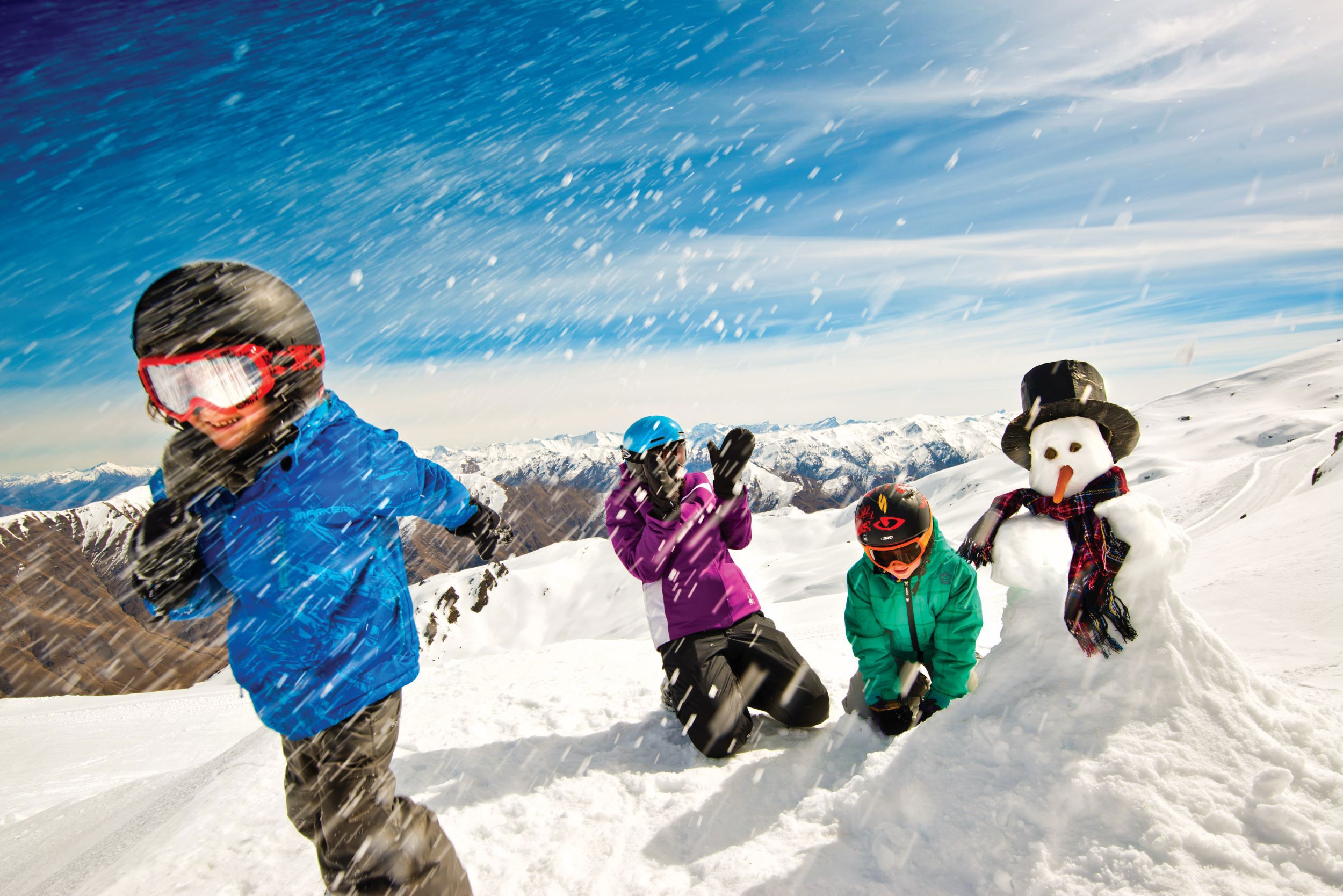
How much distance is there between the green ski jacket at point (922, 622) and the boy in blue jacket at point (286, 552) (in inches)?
88.9

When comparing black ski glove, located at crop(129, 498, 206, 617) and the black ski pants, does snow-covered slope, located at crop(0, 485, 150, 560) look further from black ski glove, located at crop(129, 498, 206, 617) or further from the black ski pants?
black ski glove, located at crop(129, 498, 206, 617)

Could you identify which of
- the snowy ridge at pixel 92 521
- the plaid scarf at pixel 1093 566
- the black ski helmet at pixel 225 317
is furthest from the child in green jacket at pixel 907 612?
the snowy ridge at pixel 92 521

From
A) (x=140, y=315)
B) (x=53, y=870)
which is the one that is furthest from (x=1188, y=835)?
(x=53, y=870)

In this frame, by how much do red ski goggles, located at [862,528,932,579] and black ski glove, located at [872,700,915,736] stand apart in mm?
720

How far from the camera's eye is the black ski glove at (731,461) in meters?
3.63

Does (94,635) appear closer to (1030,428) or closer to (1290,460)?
(1030,428)

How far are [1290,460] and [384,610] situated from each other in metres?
38.4


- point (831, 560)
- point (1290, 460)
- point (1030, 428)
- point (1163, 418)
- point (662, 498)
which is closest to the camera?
point (1030, 428)

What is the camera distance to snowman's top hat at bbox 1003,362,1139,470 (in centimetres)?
265

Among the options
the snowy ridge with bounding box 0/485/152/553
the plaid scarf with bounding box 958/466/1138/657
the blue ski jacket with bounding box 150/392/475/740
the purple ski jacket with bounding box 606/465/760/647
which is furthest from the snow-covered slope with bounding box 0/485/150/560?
the plaid scarf with bounding box 958/466/1138/657

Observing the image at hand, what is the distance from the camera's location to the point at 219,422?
1.88m

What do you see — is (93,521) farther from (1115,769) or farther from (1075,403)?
(1115,769)

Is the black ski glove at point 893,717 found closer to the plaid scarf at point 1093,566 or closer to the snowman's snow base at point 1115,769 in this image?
→ the snowman's snow base at point 1115,769

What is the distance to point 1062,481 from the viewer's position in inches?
105
